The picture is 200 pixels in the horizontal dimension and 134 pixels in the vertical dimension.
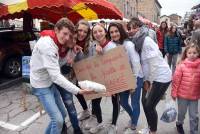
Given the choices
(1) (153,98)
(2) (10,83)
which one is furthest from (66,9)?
(1) (153,98)

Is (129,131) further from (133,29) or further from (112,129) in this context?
(133,29)

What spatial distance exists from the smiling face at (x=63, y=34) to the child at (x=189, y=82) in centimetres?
174

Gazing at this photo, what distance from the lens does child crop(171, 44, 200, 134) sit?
4910mm

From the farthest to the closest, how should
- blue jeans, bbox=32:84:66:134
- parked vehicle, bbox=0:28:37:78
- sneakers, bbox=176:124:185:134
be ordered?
1. parked vehicle, bbox=0:28:37:78
2. sneakers, bbox=176:124:185:134
3. blue jeans, bbox=32:84:66:134

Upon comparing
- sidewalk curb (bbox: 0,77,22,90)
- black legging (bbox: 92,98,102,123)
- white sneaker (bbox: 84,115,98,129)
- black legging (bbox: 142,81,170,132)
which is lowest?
sidewalk curb (bbox: 0,77,22,90)

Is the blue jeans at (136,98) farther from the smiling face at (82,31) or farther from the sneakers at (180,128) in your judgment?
the smiling face at (82,31)

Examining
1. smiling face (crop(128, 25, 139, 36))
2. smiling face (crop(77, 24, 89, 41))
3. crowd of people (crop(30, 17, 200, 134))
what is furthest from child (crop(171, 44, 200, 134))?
smiling face (crop(77, 24, 89, 41))

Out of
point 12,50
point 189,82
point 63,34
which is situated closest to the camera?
point 63,34

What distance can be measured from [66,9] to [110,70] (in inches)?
192

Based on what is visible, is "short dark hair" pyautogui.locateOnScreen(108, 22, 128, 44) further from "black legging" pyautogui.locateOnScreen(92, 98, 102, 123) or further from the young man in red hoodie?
"black legging" pyautogui.locateOnScreen(92, 98, 102, 123)

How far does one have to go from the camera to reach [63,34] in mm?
4234

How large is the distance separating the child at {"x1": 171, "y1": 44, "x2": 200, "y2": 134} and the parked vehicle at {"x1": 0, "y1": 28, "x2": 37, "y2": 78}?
687 centimetres

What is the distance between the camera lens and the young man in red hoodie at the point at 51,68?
13.6ft

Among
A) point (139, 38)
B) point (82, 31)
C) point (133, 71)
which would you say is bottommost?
point (133, 71)
